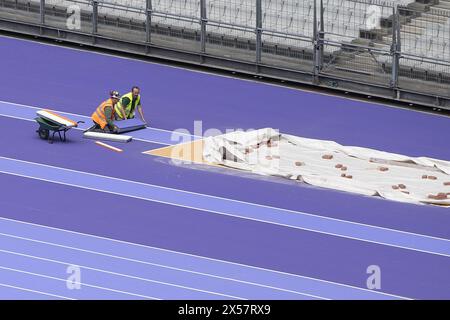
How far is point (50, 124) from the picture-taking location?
30.7 meters

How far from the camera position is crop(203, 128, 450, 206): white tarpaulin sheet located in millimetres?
29295

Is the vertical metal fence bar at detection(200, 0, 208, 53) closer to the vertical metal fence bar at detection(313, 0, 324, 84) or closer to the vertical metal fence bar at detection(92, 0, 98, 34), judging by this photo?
the vertical metal fence bar at detection(313, 0, 324, 84)

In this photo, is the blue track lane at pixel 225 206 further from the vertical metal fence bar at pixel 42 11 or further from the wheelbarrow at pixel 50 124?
the vertical metal fence bar at pixel 42 11

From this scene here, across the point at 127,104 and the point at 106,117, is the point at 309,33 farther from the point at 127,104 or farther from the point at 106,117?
the point at 106,117

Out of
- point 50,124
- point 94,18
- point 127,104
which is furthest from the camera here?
point 94,18

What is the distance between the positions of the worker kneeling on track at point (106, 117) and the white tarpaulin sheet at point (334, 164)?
1977mm

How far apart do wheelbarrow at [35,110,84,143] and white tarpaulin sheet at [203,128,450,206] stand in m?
2.78

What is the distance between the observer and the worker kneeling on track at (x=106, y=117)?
31.3 m

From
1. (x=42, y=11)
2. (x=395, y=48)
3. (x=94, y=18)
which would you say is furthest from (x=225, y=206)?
(x=42, y=11)

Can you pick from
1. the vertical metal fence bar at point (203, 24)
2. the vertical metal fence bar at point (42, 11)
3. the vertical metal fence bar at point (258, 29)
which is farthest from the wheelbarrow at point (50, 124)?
the vertical metal fence bar at point (42, 11)

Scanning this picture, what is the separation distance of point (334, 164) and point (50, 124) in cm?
567

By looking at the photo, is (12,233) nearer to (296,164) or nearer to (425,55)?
(296,164)

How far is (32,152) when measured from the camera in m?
30.4

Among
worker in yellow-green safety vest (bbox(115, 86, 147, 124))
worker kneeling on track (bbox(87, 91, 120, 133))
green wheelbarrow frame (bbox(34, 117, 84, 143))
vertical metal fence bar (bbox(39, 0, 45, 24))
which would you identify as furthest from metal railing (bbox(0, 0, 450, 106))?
green wheelbarrow frame (bbox(34, 117, 84, 143))
